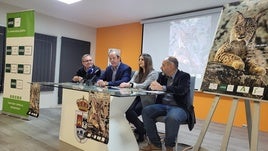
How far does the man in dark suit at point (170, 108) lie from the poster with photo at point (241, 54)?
246 millimetres

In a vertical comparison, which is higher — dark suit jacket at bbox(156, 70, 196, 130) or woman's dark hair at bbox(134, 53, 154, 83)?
woman's dark hair at bbox(134, 53, 154, 83)

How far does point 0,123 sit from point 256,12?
3.76m

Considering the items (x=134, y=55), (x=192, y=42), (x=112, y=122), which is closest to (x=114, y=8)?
(x=134, y=55)

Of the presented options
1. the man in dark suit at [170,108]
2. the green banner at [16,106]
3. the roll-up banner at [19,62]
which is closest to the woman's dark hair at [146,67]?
the man in dark suit at [170,108]

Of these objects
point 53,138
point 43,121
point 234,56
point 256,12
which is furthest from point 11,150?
point 256,12

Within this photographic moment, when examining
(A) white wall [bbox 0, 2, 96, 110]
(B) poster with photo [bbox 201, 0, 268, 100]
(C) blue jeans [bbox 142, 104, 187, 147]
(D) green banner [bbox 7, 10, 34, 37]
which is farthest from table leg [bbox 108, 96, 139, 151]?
(A) white wall [bbox 0, 2, 96, 110]

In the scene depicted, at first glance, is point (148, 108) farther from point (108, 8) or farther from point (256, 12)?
point (108, 8)

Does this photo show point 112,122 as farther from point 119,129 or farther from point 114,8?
point 114,8

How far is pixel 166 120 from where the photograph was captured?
221 centimetres

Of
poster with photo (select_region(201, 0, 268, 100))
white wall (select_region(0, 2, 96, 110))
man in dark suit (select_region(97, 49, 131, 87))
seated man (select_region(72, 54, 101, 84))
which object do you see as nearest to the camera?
poster with photo (select_region(201, 0, 268, 100))

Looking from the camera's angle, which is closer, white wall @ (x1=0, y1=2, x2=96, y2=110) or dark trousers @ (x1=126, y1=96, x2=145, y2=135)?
dark trousers @ (x1=126, y1=96, x2=145, y2=135)

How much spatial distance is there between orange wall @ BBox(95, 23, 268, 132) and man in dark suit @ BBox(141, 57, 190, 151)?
2.28 metres

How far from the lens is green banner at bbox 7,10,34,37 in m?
3.81

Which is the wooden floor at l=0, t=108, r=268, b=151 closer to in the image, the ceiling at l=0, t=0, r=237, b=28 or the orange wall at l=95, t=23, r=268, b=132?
the orange wall at l=95, t=23, r=268, b=132
